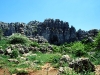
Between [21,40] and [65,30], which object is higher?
[65,30]

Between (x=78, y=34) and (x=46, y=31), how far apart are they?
12.1 meters

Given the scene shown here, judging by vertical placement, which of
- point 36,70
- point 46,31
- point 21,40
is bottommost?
point 36,70

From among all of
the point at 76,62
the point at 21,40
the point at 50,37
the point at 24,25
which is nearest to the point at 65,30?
the point at 50,37

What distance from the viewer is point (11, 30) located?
250 ft

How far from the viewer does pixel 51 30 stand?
3275 inches

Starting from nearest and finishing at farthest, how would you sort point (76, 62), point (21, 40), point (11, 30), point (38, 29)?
point (76, 62)
point (21, 40)
point (11, 30)
point (38, 29)

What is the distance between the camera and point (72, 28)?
279 ft

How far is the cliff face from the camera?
77.1 metres

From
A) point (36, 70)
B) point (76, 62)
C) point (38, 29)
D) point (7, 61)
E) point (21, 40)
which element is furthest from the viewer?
point (38, 29)

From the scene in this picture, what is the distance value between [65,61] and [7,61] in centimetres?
490

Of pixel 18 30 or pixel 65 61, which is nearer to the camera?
pixel 65 61

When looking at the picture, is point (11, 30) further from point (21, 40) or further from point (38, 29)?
point (21, 40)

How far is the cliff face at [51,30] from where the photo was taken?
77062 mm

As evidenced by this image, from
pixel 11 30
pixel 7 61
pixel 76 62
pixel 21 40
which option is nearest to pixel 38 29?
pixel 11 30
